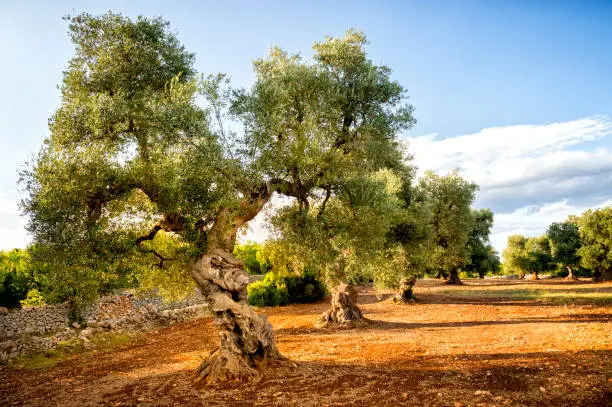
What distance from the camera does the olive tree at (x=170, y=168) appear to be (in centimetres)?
1227

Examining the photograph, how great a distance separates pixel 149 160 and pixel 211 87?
337 cm

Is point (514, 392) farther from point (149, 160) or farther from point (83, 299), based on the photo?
point (83, 299)

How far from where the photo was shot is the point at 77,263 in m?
12.4

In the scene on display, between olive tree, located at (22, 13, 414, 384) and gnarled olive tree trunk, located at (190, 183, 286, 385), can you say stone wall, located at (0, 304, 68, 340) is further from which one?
gnarled olive tree trunk, located at (190, 183, 286, 385)

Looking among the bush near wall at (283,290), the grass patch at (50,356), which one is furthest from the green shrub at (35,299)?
the bush near wall at (283,290)

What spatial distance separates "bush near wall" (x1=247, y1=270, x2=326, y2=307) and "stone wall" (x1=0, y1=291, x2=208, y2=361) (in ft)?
20.5

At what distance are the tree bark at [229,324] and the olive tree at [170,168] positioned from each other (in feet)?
0.13

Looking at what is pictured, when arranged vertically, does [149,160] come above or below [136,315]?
above

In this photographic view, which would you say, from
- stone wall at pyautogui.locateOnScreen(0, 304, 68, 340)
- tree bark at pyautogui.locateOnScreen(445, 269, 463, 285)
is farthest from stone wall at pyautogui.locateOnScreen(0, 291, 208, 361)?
tree bark at pyautogui.locateOnScreen(445, 269, 463, 285)

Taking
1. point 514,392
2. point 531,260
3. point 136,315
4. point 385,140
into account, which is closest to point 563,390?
point 514,392

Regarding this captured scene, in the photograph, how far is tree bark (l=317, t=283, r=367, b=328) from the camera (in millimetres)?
25078

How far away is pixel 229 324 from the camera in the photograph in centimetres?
1402

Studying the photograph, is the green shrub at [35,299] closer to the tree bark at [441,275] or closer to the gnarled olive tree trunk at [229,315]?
the gnarled olive tree trunk at [229,315]

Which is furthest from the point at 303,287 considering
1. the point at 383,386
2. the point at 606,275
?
the point at 606,275
